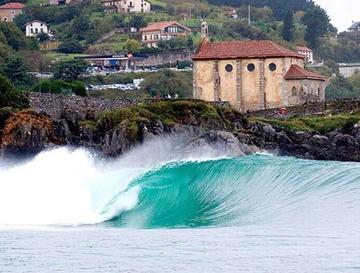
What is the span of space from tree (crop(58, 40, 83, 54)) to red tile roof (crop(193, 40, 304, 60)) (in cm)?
7238

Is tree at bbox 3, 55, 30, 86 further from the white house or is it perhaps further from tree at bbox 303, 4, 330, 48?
tree at bbox 303, 4, 330, 48

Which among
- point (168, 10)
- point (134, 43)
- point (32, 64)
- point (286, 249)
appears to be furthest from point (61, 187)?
point (168, 10)

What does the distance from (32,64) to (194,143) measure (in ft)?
238

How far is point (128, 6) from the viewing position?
192 metres

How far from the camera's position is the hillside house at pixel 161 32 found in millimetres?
168000

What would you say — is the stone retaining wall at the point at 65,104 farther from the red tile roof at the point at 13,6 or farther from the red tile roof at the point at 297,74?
the red tile roof at the point at 13,6

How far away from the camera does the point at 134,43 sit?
530 ft

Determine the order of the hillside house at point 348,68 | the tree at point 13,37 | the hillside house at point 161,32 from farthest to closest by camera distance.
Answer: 1. the hillside house at point 348,68
2. the hillside house at point 161,32
3. the tree at point 13,37

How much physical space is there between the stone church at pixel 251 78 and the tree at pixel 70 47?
7334 cm

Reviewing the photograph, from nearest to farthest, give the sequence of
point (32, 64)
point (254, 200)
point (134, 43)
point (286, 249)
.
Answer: point (286, 249) → point (254, 200) → point (32, 64) → point (134, 43)

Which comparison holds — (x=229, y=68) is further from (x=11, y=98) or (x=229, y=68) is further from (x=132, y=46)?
(x=132, y=46)

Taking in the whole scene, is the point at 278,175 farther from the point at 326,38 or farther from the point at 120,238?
the point at 326,38

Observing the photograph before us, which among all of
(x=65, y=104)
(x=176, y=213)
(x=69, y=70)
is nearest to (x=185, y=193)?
(x=176, y=213)

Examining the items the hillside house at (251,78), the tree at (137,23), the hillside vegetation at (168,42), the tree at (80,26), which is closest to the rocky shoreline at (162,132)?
the hillside house at (251,78)
